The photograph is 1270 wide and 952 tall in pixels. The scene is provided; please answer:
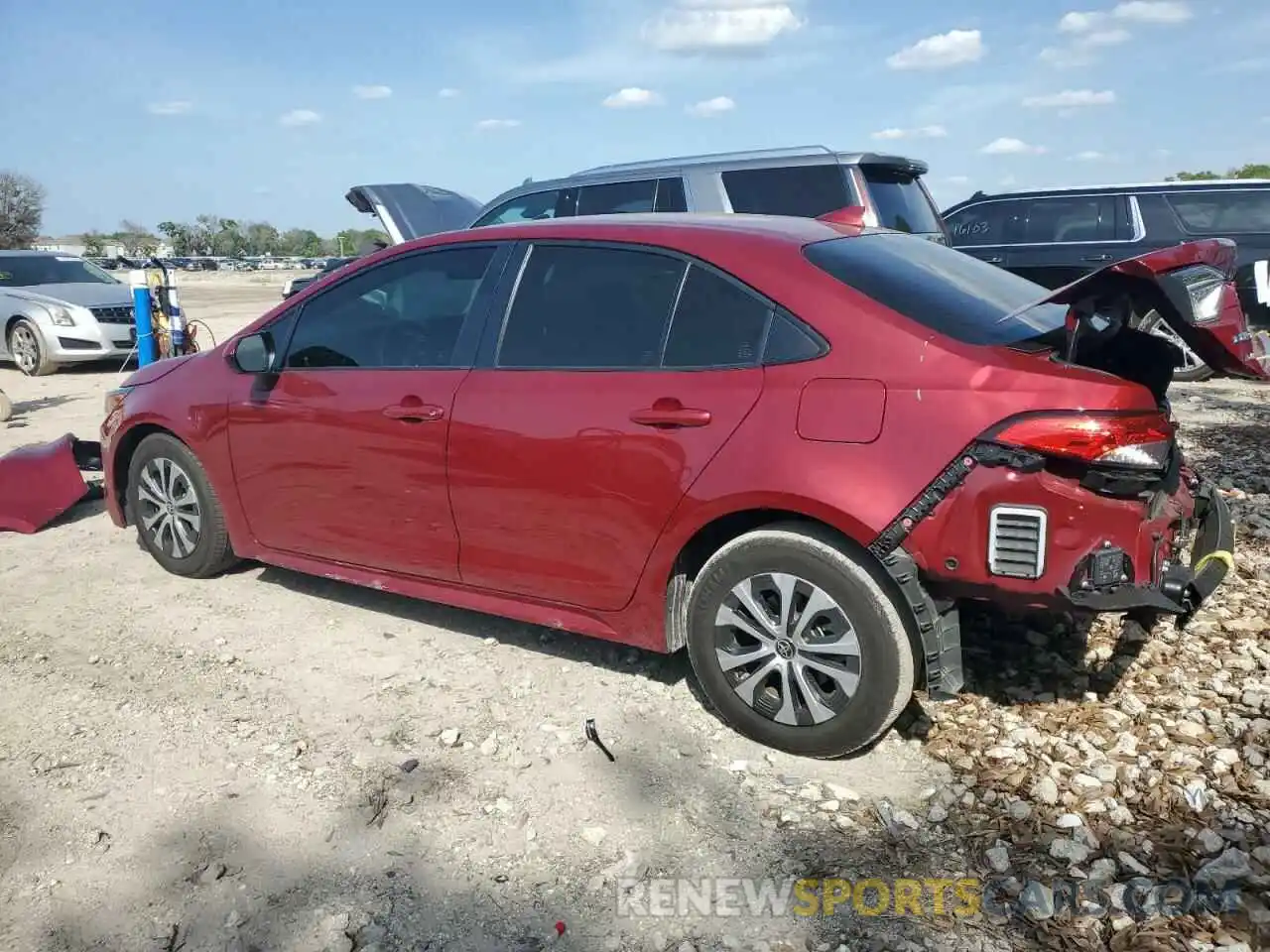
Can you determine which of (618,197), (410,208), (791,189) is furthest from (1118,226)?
(410,208)

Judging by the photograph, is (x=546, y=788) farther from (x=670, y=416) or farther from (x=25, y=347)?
(x=25, y=347)

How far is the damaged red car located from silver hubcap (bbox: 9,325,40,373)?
32.6 feet

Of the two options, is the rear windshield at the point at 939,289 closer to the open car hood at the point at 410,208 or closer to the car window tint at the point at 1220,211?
the open car hood at the point at 410,208

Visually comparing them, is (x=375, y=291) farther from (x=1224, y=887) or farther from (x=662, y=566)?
(x=1224, y=887)

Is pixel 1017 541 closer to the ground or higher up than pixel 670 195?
closer to the ground

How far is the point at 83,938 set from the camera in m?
2.50

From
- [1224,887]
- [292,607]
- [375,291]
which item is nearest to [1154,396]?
[1224,887]

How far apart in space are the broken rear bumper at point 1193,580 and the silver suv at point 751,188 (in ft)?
13.5

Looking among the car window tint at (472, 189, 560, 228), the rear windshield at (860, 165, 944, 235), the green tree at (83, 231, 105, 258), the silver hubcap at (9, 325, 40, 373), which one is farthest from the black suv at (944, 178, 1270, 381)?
the green tree at (83, 231, 105, 258)

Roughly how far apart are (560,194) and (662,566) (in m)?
6.04

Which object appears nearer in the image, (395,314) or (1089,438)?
(1089,438)

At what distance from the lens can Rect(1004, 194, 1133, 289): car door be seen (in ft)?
32.6

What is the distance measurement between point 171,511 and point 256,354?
3.60 feet

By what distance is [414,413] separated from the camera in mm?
3807
